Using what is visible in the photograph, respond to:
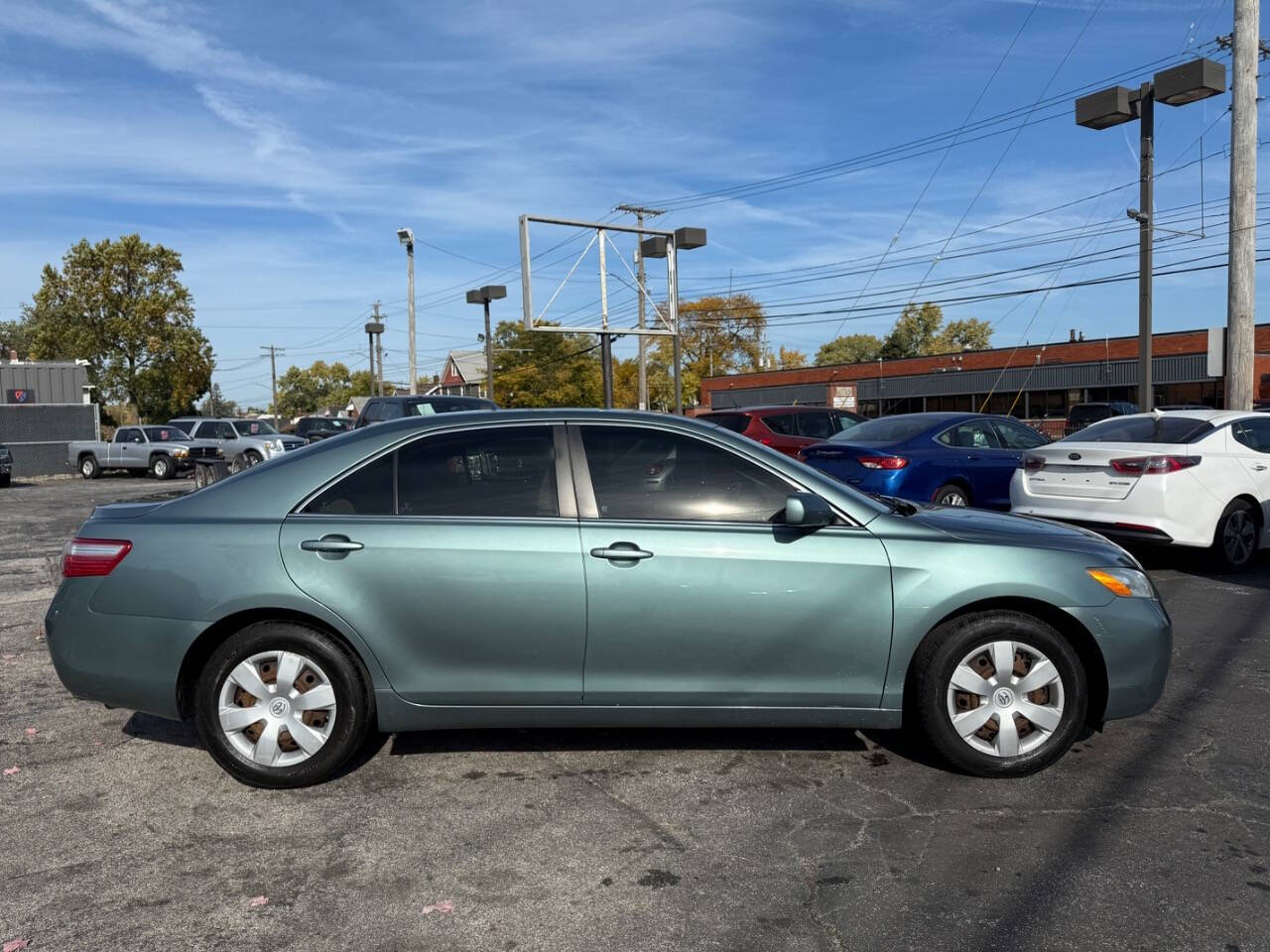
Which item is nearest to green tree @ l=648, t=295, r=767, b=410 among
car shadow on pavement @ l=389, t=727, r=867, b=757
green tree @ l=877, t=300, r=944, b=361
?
green tree @ l=877, t=300, r=944, b=361

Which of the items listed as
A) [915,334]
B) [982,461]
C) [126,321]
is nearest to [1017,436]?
→ [982,461]

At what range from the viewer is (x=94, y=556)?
4.32m

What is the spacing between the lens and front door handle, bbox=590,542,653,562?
4.21 m

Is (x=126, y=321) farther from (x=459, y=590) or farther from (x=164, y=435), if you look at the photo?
(x=459, y=590)

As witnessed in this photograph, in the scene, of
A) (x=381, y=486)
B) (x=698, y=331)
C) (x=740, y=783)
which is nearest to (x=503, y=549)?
(x=381, y=486)

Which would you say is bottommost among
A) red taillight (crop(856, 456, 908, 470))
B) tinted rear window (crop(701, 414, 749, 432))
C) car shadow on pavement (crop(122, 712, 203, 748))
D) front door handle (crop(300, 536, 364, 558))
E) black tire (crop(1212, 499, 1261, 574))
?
car shadow on pavement (crop(122, 712, 203, 748))

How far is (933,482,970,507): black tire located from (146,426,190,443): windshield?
80.0ft

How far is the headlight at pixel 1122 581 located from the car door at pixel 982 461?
7.13 m

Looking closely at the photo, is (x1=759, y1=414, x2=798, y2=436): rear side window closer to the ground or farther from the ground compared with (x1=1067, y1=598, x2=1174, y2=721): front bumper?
farther from the ground

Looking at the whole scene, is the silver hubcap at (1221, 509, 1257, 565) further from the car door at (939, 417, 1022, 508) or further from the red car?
the red car

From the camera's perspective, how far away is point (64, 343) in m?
43.2

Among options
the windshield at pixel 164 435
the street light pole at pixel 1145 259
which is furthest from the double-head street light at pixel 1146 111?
the windshield at pixel 164 435

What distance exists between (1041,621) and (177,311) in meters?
44.2

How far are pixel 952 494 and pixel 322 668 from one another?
8775mm
